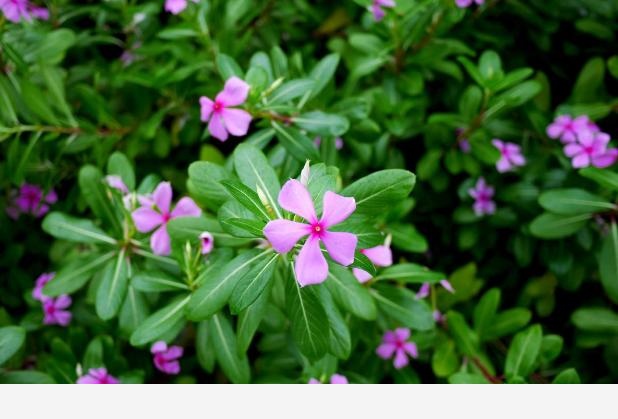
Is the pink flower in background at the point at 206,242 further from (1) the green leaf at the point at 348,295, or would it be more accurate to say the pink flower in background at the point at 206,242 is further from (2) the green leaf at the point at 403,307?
(2) the green leaf at the point at 403,307

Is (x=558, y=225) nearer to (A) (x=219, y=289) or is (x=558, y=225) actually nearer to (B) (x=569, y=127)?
(B) (x=569, y=127)

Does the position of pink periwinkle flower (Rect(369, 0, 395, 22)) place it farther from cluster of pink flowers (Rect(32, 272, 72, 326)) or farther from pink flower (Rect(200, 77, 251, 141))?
cluster of pink flowers (Rect(32, 272, 72, 326))

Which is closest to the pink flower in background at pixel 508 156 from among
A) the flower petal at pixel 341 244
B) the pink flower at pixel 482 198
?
the pink flower at pixel 482 198

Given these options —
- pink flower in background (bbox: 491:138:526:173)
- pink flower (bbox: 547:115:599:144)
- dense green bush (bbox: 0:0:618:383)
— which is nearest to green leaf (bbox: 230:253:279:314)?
dense green bush (bbox: 0:0:618:383)

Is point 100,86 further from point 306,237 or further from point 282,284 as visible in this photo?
point 306,237

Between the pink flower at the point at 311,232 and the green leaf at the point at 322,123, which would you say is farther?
the green leaf at the point at 322,123

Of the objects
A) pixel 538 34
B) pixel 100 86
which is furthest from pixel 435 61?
pixel 100 86

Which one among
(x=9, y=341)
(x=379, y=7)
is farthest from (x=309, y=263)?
(x=379, y=7)
